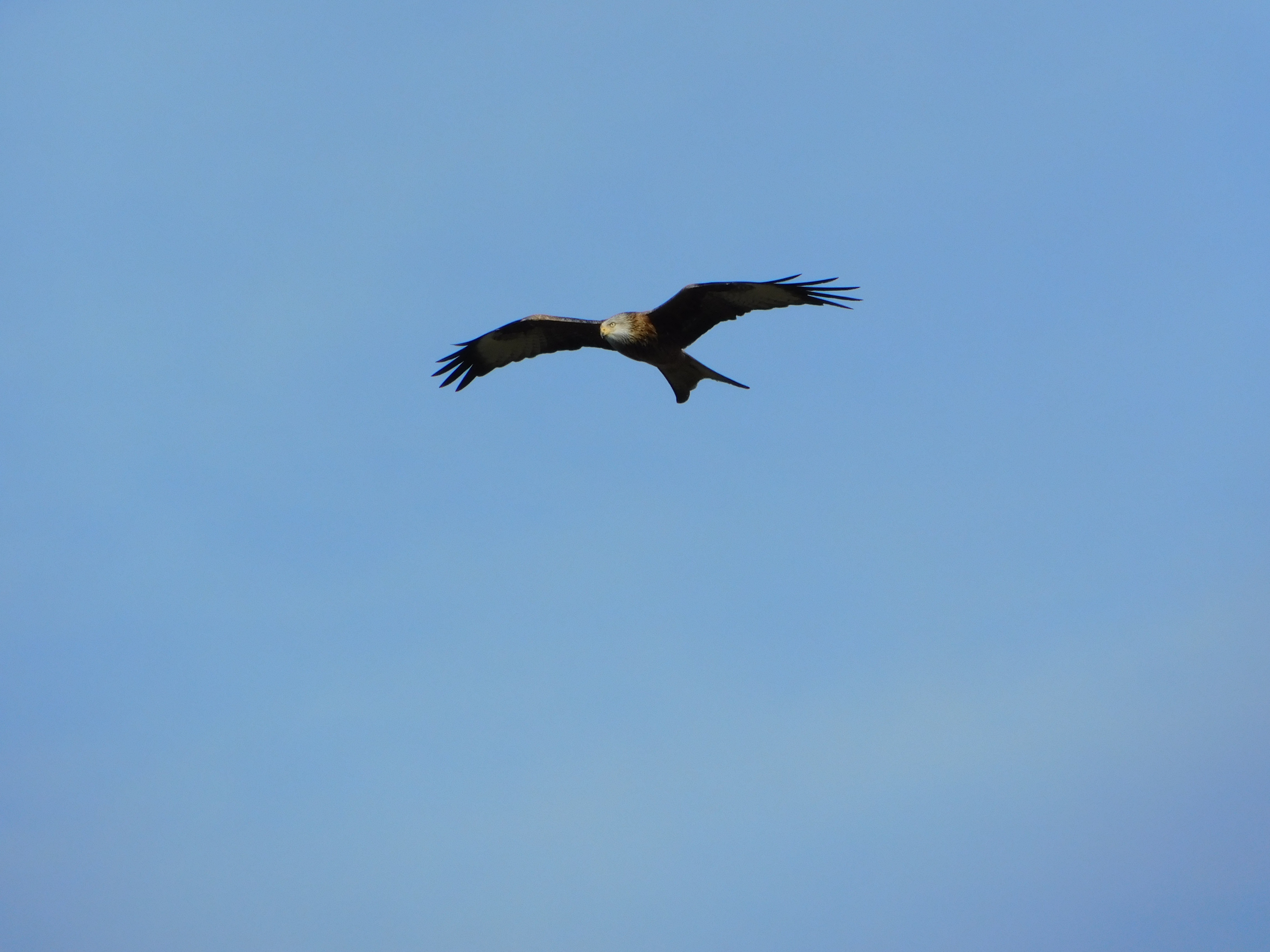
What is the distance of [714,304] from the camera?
37.9 ft

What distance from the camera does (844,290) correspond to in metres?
10.7

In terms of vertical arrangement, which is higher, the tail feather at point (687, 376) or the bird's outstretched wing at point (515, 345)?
the bird's outstretched wing at point (515, 345)

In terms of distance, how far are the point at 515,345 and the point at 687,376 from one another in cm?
231

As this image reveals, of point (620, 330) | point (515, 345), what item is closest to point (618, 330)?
point (620, 330)

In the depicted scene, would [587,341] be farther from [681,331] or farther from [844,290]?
[844,290]

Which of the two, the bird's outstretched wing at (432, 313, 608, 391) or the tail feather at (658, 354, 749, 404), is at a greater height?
the bird's outstretched wing at (432, 313, 608, 391)

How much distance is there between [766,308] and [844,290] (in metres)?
1.03

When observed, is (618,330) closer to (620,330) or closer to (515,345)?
(620,330)

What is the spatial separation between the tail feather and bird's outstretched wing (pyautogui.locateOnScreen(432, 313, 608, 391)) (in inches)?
41.1

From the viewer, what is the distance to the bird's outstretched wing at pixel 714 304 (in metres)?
11.1

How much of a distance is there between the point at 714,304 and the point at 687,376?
0.82 meters

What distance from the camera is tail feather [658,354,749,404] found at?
1173 centimetres

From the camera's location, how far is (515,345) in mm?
13180

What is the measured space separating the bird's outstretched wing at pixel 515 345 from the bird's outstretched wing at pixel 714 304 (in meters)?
1.17
